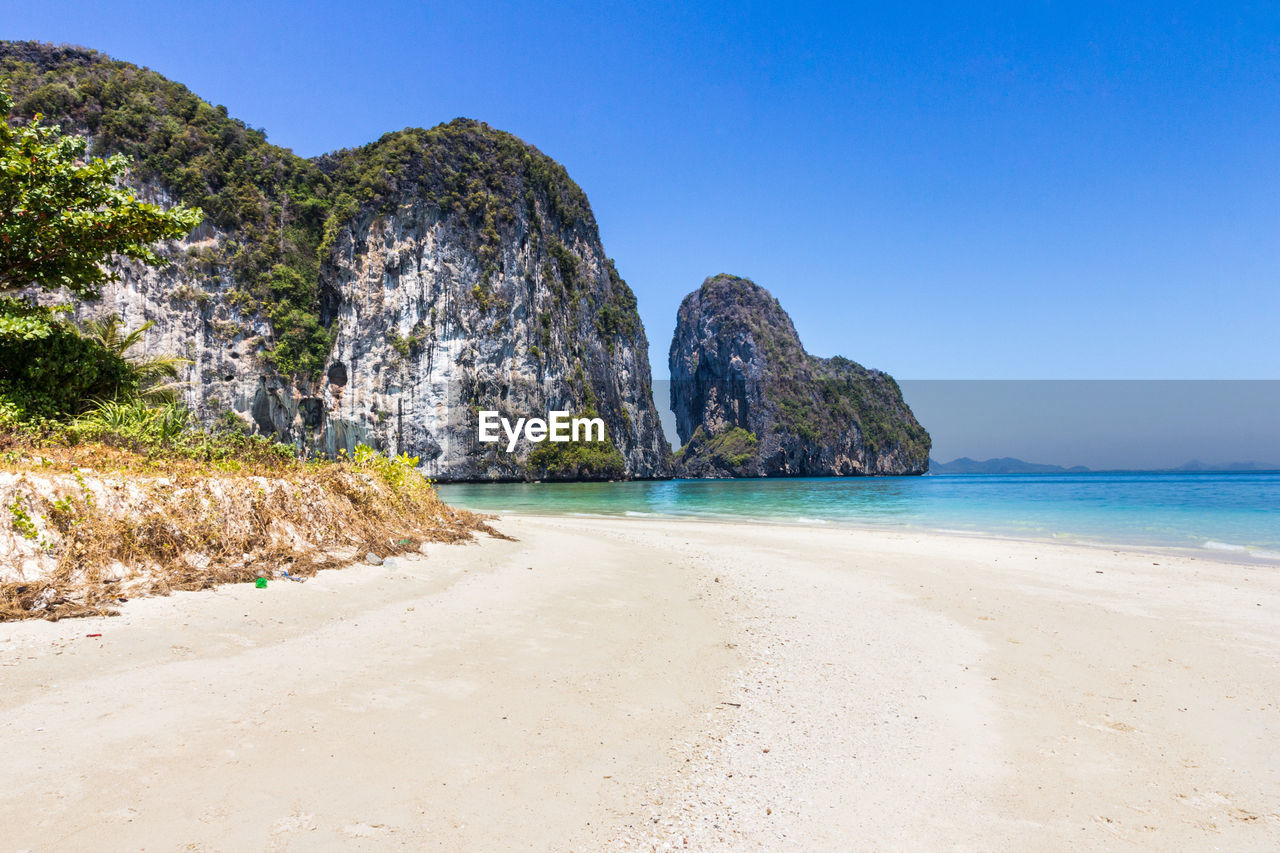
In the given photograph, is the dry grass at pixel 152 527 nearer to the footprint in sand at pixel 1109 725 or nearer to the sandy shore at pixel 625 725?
the sandy shore at pixel 625 725

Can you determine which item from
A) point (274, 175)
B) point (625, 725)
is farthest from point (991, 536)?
point (274, 175)

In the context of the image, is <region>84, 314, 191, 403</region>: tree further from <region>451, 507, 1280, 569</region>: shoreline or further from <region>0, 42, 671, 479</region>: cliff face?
<region>0, 42, 671, 479</region>: cliff face

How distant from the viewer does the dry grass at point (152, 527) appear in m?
5.16

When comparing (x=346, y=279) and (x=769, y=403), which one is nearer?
(x=346, y=279)

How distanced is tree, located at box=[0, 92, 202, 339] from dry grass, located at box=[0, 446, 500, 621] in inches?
130

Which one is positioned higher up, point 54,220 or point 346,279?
point 346,279

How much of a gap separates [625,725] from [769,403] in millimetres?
144942

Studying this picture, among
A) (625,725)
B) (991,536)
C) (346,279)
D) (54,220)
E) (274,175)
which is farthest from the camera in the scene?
(346,279)

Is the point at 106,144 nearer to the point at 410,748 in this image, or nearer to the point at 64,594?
the point at 64,594

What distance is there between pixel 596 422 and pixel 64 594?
77.8 meters

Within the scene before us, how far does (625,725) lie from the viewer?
3.78 meters

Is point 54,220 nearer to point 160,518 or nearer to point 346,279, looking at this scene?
point 160,518

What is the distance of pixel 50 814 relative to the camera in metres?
2.37

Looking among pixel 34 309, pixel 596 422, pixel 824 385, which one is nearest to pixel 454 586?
pixel 34 309
